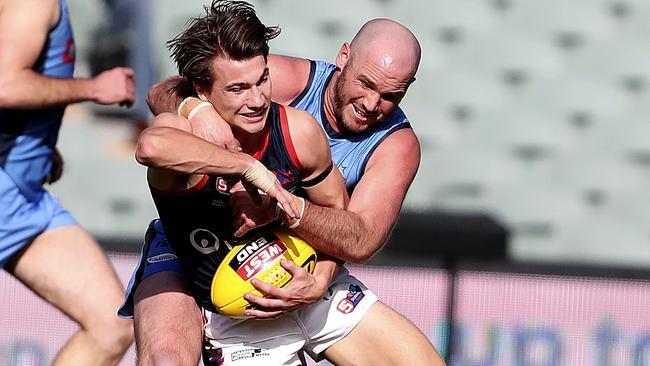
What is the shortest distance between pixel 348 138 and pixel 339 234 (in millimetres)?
472

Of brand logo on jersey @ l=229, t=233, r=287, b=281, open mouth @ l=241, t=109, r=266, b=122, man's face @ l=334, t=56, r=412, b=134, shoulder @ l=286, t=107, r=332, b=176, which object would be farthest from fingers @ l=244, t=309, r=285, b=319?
man's face @ l=334, t=56, r=412, b=134

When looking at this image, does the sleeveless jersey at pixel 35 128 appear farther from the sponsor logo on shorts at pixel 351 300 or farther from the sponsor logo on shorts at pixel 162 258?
the sponsor logo on shorts at pixel 351 300

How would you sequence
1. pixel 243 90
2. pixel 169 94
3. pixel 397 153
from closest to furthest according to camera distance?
1. pixel 243 90
2. pixel 169 94
3. pixel 397 153

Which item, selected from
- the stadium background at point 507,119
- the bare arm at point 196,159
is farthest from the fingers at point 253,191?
the stadium background at point 507,119

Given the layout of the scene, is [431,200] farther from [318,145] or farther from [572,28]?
[318,145]

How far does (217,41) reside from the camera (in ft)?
11.5

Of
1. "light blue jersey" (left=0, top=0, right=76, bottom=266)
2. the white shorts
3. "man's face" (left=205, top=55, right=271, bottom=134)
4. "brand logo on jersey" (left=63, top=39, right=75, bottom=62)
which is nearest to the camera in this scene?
"man's face" (left=205, top=55, right=271, bottom=134)

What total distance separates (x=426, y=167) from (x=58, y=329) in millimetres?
2560

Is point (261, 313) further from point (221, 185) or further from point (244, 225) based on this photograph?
point (221, 185)

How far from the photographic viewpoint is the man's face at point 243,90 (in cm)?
347

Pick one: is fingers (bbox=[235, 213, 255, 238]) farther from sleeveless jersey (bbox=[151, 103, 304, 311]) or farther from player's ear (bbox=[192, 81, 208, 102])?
player's ear (bbox=[192, 81, 208, 102])

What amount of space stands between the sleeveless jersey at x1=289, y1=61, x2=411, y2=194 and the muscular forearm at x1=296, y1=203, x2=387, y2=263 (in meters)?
0.28

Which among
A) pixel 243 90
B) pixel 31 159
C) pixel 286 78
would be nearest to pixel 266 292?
pixel 243 90

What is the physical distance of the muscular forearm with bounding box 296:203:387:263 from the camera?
3600 millimetres
